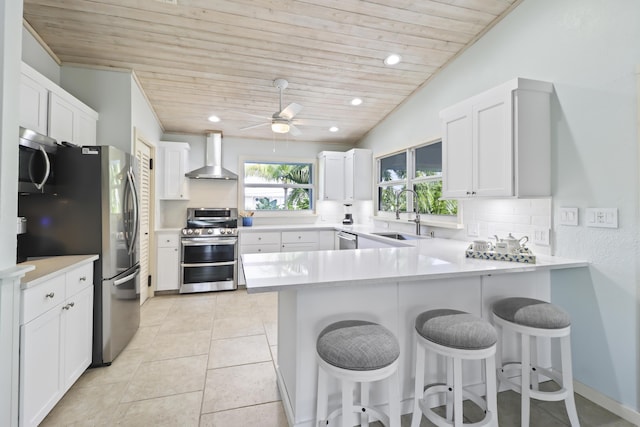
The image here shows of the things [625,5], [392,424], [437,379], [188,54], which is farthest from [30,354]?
[625,5]

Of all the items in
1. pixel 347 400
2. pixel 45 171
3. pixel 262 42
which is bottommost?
pixel 347 400

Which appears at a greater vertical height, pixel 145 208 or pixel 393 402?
pixel 145 208

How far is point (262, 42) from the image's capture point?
2.86 meters

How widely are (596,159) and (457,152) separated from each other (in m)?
0.93

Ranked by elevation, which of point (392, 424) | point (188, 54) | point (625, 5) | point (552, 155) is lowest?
point (392, 424)

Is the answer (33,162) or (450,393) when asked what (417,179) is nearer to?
(450,393)

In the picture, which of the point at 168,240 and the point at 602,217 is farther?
the point at 168,240

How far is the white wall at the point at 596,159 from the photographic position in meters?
1.79

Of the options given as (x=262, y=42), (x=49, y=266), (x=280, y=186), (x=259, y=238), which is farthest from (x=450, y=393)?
(x=280, y=186)

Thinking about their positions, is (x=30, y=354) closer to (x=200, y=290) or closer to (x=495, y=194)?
(x=200, y=290)

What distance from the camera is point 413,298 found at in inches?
73.1

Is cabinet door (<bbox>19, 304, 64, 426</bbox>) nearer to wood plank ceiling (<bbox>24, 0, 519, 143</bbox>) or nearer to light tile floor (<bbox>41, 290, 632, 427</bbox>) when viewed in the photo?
light tile floor (<bbox>41, 290, 632, 427</bbox>)

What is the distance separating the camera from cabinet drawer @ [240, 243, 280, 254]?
4629 mm

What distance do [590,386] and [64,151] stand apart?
410 cm
